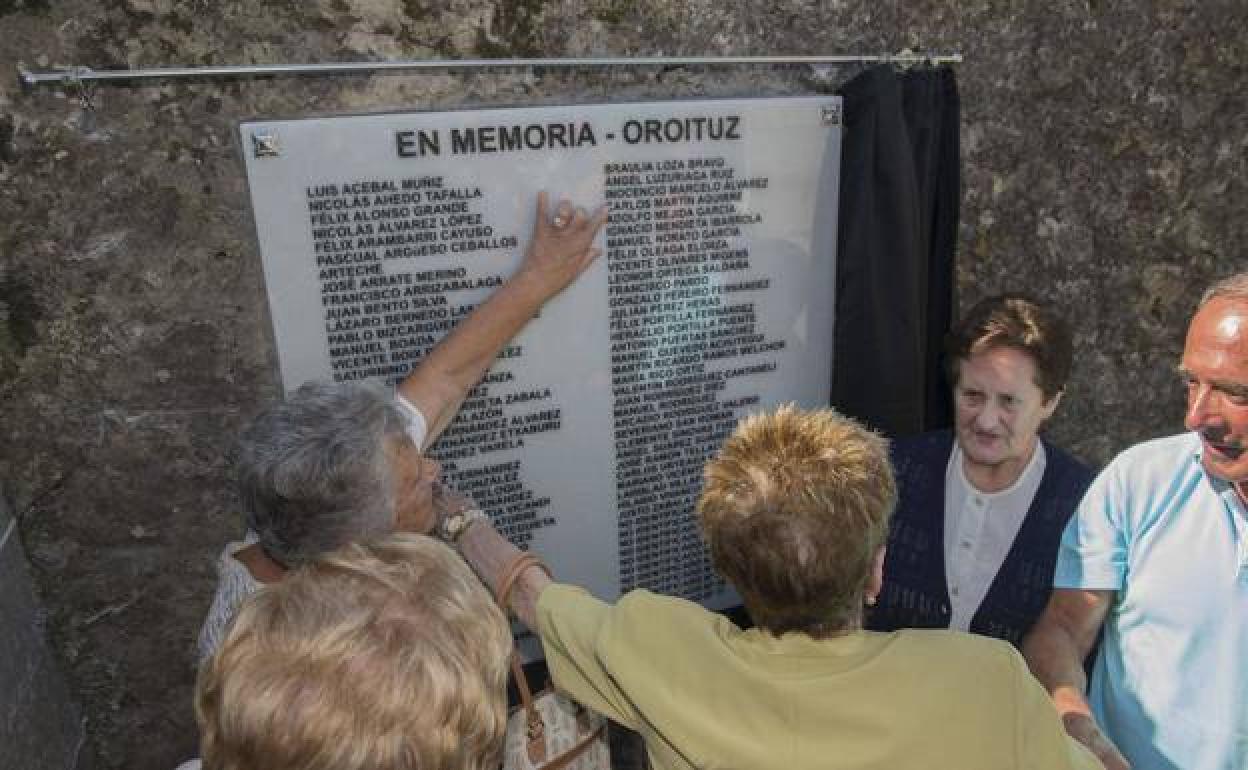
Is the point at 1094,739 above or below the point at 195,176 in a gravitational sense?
below

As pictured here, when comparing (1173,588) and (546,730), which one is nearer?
(546,730)

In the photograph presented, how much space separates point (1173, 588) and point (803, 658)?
1.10 meters

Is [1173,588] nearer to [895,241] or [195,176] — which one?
[895,241]

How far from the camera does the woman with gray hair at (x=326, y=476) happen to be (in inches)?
65.3

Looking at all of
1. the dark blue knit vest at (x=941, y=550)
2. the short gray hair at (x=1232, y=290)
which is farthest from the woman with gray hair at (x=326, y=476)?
the short gray hair at (x=1232, y=290)

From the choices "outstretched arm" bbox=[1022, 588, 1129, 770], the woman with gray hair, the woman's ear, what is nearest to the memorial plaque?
the woman with gray hair

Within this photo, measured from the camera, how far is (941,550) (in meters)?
2.27

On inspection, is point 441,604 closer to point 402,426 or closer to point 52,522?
point 402,426

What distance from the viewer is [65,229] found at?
1945mm

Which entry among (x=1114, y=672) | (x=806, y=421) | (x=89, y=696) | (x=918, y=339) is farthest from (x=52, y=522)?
(x=1114, y=672)

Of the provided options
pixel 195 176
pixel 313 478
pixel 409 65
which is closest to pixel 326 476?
pixel 313 478

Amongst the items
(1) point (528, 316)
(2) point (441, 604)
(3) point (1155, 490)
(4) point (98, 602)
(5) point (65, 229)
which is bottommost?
(4) point (98, 602)

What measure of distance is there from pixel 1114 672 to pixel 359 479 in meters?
1.86

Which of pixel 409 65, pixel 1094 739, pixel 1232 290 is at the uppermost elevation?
pixel 409 65
